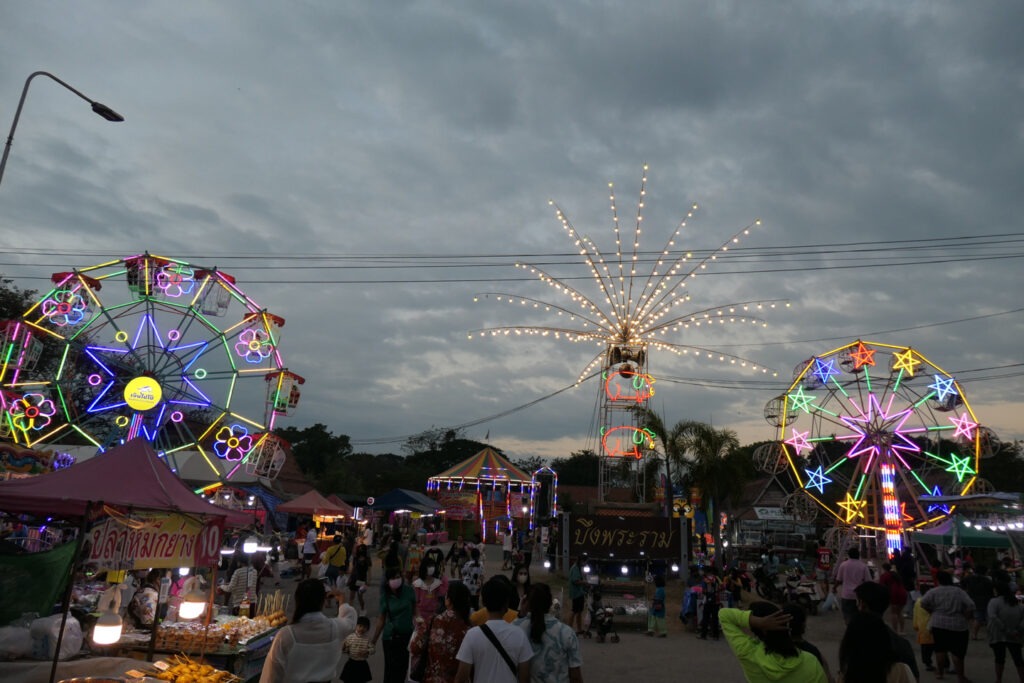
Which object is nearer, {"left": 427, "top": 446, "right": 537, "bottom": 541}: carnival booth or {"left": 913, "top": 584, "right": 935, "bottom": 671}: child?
{"left": 913, "top": 584, "right": 935, "bottom": 671}: child

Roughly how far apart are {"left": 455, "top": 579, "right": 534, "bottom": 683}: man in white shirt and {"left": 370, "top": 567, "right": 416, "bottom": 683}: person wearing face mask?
2726 mm

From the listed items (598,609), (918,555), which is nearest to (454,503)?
(918,555)

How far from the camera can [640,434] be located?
81.7 ft

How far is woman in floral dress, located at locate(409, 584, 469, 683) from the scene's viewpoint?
5.20 meters

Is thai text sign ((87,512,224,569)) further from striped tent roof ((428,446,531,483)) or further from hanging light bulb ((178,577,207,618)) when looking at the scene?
striped tent roof ((428,446,531,483))

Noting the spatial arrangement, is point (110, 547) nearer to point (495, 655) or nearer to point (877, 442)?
point (495, 655)

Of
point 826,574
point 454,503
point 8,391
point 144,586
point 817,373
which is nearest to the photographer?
point 144,586

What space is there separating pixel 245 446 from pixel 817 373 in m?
18.9

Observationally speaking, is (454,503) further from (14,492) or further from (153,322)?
(14,492)

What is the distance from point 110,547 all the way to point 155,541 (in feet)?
1.86

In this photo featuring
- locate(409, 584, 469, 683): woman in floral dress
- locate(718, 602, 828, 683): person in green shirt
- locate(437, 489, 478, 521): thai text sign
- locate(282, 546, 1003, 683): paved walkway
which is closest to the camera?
locate(718, 602, 828, 683): person in green shirt

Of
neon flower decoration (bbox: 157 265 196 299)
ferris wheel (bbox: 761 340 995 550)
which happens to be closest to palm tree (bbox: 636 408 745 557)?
ferris wheel (bbox: 761 340 995 550)

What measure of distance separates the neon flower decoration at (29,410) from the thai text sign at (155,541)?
1508cm

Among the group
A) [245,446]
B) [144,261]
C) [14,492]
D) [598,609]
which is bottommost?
[598,609]
